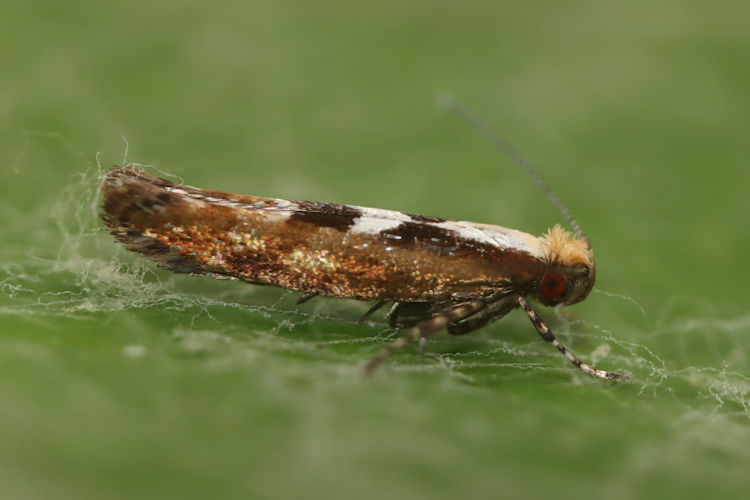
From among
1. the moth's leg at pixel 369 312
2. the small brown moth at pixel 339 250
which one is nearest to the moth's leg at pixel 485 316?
the small brown moth at pixel 339 250

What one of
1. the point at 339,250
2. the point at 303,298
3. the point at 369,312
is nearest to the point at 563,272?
the point at 369,312

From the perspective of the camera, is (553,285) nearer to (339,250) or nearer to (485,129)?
(339,250)

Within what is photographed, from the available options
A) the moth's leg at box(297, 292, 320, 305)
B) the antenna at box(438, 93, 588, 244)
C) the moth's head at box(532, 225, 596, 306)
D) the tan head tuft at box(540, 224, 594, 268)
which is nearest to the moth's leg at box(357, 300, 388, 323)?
the moth's leg at box(297, 292, 320, 305)

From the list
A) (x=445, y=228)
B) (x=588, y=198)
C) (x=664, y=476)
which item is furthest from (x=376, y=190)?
(x=664, y=476)

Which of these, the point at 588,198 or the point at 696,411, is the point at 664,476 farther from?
the point at 588,198

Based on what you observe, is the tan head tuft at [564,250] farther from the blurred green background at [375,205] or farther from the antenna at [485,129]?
the antenna at [485,129]

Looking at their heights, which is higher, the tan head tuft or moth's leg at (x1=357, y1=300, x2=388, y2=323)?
the tan head tuft

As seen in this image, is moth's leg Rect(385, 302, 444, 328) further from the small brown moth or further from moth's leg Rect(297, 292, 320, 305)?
moth's leg Rect(297, 292, 320, 305)
